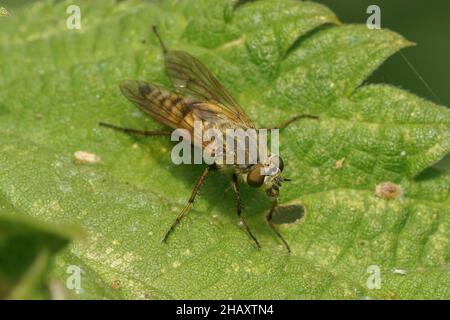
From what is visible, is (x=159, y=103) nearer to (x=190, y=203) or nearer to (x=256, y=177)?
(x=190, y=203)

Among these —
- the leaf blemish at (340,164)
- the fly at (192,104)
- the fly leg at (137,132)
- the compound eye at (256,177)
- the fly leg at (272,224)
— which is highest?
the fly at (192,104)

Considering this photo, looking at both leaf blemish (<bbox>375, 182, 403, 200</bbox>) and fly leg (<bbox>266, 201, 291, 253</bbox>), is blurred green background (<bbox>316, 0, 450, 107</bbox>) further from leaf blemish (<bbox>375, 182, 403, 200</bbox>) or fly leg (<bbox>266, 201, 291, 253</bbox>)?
fly leg (<bbox>266, 201, 291, 253</bbox>)

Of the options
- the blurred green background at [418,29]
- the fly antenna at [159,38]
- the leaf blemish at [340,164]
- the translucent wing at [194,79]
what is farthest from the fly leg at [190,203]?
the blurred green background at [418,29]

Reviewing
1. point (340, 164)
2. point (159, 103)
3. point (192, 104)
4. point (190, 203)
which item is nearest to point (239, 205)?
point (190, 203)

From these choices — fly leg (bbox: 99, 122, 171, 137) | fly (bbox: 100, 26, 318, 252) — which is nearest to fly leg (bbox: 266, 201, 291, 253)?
fly (bbox: 100, 26, 318, 252)

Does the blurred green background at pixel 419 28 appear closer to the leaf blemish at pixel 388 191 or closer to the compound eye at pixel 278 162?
the leaf blemish at pixel 388 191
